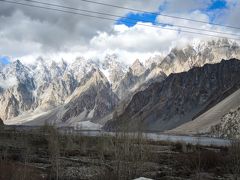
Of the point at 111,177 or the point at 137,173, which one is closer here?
the point at 111,177

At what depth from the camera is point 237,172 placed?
121ft

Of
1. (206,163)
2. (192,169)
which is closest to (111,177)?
(192,169)

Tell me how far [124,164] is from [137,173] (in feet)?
4.81

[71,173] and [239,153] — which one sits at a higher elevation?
[239,153]

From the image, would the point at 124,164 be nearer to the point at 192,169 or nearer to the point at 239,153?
the point at 239,153

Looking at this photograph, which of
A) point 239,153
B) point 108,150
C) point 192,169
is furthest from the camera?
point 108,150

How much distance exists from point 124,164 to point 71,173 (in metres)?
10.5

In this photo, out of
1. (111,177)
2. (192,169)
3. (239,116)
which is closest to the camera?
(111,177)

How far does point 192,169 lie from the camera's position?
1951 inches

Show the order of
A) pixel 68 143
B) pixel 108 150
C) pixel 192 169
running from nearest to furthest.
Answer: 1. pixel 192 169
2. pixel 108 150
3. pixel 68 143

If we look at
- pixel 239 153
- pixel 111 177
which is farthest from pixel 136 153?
pixel 239 153

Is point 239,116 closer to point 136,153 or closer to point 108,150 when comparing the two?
point 108,150

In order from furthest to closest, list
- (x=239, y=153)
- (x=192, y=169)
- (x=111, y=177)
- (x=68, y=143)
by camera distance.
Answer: (x=68, y=143) < (x=192, y=169) < (x=239, y=153) < (x=111, y=177)

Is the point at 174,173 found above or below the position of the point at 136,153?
below
